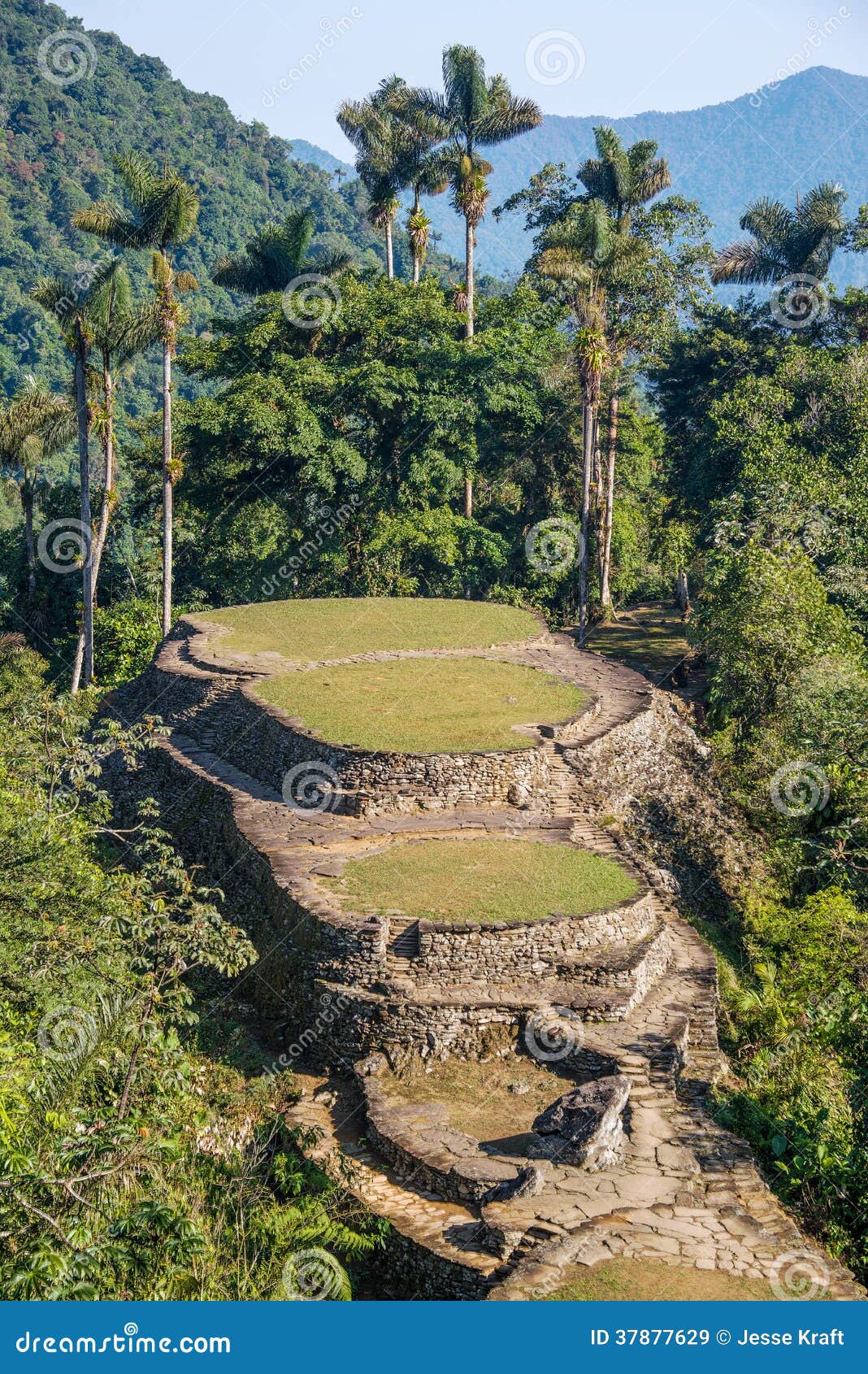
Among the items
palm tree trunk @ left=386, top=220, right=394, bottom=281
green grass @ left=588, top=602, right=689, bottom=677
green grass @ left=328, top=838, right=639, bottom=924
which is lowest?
green grass @ left=328, top=838, right=639, bottom=924

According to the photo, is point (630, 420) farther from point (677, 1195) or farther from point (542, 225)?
point (677, 1195)

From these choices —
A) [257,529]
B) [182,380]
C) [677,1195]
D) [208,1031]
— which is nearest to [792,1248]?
[677,1195]

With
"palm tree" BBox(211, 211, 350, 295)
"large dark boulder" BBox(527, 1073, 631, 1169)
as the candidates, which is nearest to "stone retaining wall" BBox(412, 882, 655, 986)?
"large dark boulder" BBox(527, 1073, 631, 1169)

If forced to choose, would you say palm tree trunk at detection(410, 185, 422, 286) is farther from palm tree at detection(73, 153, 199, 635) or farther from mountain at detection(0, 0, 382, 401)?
mountain at detection(0, 0, 382, 401)

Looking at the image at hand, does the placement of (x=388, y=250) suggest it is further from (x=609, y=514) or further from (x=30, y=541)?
(x=30, y=541)

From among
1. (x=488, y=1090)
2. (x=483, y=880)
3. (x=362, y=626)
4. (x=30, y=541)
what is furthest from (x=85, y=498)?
(x=488, y=1090)

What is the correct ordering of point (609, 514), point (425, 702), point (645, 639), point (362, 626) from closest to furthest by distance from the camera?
point (425, 702) → point (362, 626) → point (645, 639) → point (609, 514)

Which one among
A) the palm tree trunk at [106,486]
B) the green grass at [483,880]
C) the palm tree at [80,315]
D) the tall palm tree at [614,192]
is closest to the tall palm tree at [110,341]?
the palm tree trunk at [106,486]
